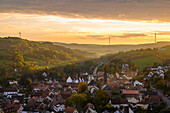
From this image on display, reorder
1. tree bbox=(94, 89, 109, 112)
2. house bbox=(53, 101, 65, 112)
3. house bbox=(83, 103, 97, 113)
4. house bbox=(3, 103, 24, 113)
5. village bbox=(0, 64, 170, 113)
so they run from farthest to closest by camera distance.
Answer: house bbox=(53, 101, 65, 112) < tree bbox=(94, 89, 109, 112) < house bbox=(3, 103, 24, 113) < village bbox=(0, 64, 170, 113) < house bbox=(83, 103, 97, 113)

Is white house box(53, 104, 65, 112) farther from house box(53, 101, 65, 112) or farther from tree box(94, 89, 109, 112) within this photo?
tree box(94, 89, 109, 112)

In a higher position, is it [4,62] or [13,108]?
[4,62]

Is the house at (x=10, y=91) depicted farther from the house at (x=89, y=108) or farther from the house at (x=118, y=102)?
the house at (x=118, y=102)

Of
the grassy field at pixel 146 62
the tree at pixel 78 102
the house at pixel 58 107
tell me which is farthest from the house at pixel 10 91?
the grassy field at pixel 146 62

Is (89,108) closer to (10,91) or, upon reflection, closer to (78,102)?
(78,102)

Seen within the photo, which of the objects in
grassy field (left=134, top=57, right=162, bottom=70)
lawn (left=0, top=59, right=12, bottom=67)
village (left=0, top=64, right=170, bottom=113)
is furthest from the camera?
lawn (left=0, top=59, right=12, bottom=67)

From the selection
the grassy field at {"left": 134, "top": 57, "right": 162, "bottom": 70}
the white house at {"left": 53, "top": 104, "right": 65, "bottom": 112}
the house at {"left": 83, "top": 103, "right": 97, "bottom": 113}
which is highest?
the grassy field at {"left": 134, "top": 57, "right": 162, "bottom": 70}

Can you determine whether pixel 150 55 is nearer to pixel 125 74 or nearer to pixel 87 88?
pixel 125 74

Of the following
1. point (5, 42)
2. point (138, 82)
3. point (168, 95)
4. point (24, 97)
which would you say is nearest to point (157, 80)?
point (138, 82)

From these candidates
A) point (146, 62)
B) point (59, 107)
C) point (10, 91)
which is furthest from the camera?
point (146, 62)

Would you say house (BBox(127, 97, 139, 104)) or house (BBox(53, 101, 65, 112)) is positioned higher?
house (BBox(127, 97, 139, 104))

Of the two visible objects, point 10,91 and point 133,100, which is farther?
point 10,91

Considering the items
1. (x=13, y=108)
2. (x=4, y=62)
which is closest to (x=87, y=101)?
(x=13, y=108)

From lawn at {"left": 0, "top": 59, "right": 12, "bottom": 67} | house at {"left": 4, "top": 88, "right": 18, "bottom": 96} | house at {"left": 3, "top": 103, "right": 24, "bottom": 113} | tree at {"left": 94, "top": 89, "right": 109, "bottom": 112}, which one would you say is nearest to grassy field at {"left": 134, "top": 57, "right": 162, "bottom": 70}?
tree at {"left": 94, "top": 89, "right": 109, "bottom": 112}
